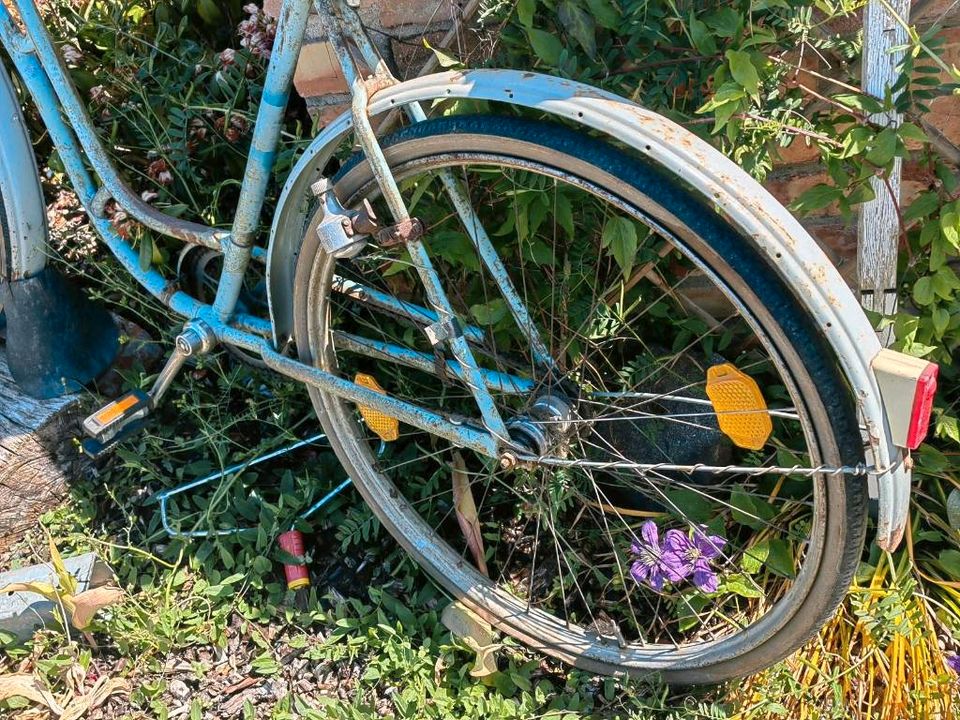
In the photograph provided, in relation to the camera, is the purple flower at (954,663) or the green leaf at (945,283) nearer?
the green leaf at (945,283)

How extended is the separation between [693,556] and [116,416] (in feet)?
4.47

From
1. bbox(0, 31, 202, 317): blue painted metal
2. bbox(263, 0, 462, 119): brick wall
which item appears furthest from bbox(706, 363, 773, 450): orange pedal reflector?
bbox(0, 31, 202, 317): blue painted metal

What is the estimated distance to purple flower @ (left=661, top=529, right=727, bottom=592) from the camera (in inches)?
71.1

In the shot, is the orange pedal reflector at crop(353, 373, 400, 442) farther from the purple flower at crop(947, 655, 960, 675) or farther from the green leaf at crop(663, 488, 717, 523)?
the purple flower at crop(947, 655, 960, 675)

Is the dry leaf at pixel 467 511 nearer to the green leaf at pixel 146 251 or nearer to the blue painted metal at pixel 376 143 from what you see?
the blue painted metal at pixel 376 143

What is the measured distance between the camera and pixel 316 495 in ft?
7.43

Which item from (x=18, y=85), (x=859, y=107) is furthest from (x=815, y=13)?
(x=18, y=85)

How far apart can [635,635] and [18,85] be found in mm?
2239

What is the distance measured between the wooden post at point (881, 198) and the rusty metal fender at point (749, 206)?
42 centimetres

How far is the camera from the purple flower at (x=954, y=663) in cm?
174

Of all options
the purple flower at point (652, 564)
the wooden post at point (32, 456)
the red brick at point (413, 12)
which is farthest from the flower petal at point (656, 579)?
the wooden post at point (32, 456)

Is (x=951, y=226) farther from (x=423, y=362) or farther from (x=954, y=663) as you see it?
(x=423, y=362)

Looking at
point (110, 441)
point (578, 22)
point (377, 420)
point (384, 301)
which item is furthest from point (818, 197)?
point (110, 441)

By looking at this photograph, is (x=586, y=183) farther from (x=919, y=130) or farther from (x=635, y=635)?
(x=635, y=635)
